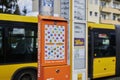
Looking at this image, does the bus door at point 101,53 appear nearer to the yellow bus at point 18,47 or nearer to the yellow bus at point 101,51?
the yellow bus at point 101,51

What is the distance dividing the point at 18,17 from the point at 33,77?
216 centimetres

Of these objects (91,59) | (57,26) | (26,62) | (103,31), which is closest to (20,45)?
(26,62)

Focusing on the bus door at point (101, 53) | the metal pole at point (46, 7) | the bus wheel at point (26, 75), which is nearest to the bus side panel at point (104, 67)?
the bus door at point (101, 53)

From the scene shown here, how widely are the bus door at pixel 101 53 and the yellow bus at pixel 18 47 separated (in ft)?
9.65

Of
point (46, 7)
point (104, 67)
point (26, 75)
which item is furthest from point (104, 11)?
point (46, 7)

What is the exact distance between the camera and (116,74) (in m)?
14.7

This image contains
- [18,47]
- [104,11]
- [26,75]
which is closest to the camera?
[18,47]

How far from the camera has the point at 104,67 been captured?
45.0 feet

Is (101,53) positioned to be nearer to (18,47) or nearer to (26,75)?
(26,75)

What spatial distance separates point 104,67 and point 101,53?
0.63 metres

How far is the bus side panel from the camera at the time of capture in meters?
13.2

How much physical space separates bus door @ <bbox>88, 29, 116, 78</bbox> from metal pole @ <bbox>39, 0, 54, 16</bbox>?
7.86m

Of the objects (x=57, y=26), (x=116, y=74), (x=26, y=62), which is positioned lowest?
(x=116, y=74)

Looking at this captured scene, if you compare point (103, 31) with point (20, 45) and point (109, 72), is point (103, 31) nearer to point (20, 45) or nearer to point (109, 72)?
point (109, 72)
